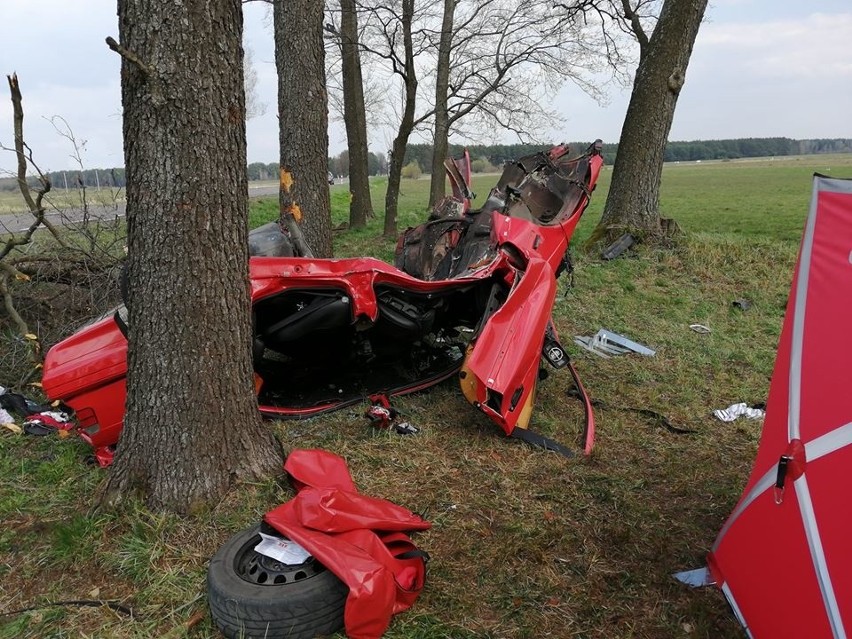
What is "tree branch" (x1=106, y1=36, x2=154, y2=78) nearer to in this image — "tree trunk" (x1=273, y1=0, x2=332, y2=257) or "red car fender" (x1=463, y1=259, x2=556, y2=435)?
"red car fender" (x1=463, y1=259, x2=556, y2=435)

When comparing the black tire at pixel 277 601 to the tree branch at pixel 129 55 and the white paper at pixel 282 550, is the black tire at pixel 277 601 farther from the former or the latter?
the tree branch at pixel 129 55

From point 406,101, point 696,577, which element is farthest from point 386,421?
point 406,101

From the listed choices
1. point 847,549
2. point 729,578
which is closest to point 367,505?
point 729,578

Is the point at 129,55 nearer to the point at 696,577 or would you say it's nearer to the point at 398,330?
the point at 398,330

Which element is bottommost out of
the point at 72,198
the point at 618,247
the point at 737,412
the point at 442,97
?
the point at 737,412

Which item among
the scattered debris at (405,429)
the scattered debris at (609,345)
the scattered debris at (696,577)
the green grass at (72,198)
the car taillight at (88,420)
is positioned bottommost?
the scattered debris at (696,577)

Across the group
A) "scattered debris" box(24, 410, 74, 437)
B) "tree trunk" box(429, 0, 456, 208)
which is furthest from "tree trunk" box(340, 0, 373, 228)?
"scattered debris" box(24, 410, 74, 437)

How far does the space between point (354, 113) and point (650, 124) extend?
7.10 meters

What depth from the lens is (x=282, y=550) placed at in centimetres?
244

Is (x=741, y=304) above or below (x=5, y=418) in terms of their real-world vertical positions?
above

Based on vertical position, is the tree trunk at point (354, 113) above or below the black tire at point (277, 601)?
above

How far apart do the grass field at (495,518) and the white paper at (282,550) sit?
1.07ft

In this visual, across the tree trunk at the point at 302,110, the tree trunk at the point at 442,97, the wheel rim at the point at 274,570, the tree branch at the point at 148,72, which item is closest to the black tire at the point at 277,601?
the wheel rim at the point at 274,570

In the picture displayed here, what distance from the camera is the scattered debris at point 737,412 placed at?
4277mm
